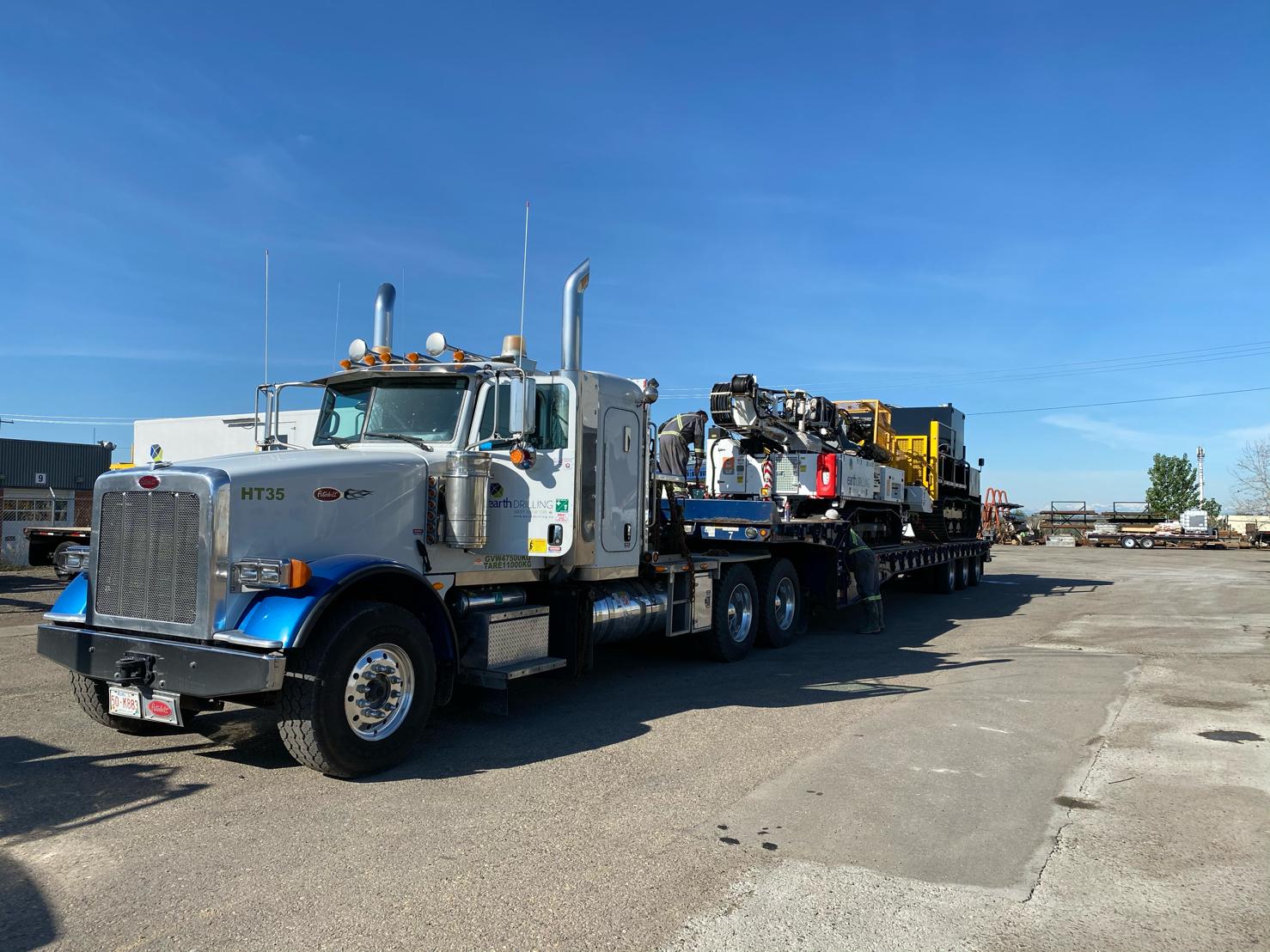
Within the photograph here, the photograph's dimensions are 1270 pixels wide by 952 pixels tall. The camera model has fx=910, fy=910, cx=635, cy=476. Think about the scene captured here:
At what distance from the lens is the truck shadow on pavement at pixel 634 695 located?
6.04 meters

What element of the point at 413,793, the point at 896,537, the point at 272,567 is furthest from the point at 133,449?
the point at 896,537

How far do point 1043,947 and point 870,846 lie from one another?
1072 mm

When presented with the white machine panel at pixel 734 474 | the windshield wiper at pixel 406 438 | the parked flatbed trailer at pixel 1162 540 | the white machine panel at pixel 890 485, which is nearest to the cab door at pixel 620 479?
the windshield wiper at pixel 406 438

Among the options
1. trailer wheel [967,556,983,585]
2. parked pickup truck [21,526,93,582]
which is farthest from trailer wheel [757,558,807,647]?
parked pickup truck [21,526,93,582]

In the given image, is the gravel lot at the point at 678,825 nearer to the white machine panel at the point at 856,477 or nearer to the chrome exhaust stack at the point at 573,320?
the chrome exhaust stack at the point at 573,320

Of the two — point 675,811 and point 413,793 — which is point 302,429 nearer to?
point 413,793

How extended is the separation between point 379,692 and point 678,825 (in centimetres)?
207

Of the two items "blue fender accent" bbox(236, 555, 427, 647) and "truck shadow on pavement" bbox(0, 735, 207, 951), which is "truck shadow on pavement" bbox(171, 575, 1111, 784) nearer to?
"truck shadow on pavement" bbox(0, 735, 207, 951)

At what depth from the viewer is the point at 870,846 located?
14.5 ft

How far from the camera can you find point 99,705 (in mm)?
6098

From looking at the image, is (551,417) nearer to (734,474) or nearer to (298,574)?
(298,574)

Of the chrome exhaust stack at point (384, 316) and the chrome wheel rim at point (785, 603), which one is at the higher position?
the chrome exhaust stack at point (384, 316)

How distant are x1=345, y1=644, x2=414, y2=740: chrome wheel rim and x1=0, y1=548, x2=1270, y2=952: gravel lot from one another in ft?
1.10

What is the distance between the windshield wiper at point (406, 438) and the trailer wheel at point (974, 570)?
16007mm
